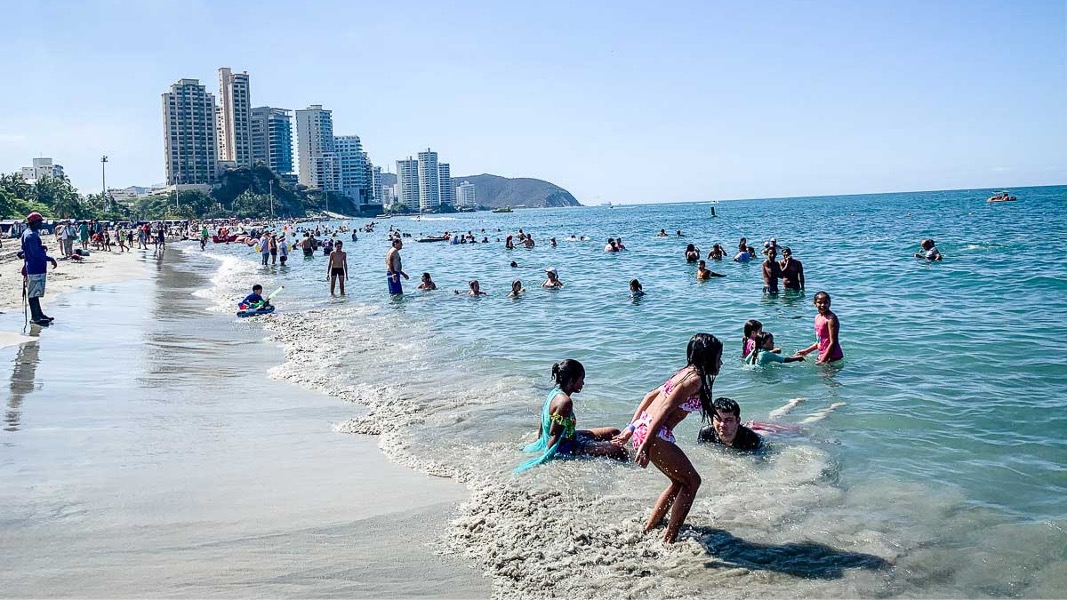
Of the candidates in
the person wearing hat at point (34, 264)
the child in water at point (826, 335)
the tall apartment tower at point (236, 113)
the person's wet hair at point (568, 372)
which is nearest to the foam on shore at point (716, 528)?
the person's wet hair at point (568, 372)

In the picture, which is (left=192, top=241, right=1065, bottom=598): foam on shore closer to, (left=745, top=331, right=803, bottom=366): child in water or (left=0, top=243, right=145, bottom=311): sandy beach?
Answer: (left=745, top=331, right=803, bottom=366): child in water

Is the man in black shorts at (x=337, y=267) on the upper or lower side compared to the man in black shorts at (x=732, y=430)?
upper

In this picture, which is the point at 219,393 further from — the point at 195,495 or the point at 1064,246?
the point at 1064,246

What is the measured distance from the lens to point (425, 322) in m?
15.9

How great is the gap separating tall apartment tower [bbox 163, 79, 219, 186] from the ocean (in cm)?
17298

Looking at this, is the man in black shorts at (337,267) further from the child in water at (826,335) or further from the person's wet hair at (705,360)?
the person's wet hair at (705,360)

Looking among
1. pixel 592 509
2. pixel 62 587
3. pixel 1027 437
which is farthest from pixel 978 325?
pixel 62 587

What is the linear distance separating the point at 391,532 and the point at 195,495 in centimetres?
163

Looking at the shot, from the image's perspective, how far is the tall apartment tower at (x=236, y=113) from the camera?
636 ft

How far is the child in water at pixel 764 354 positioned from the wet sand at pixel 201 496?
5273 millimetres

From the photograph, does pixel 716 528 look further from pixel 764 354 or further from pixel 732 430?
pixel 764 354

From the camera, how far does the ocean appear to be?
4.69 m

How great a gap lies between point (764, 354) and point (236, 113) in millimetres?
208095

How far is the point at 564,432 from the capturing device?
21.3 ft
